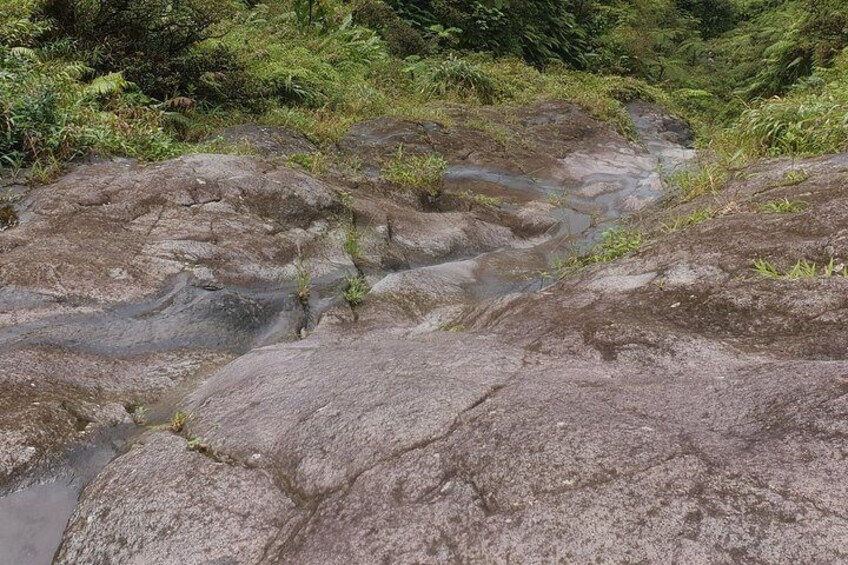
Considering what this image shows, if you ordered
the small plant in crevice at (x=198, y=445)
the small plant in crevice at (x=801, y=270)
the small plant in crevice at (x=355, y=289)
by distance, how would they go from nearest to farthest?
1. the small plant in crevice at (x=198, y=445)
2. the small plant in crevice at (x=801, y=270)
3. the small plant in crevice at (x=355, y=289)

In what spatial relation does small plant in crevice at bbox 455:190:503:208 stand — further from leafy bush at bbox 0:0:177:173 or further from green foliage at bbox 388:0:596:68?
green foliage at bbox 388:0:596:68

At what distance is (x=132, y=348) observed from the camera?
4.78 metres

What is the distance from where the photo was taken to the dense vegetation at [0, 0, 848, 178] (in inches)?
311

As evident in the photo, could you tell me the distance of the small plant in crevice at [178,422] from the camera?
355 centimetres

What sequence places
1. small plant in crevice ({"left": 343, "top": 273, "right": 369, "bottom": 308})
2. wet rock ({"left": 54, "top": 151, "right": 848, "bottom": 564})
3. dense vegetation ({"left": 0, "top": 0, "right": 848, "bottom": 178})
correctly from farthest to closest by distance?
dense vegetation ({"left": 0, "top": 0, "right": 848, "bottom": 178}) → small plant in crevice ({"left": 343, "top": 273, "right": 369, "bottom": 308}) → wet rock ({"left": 54, "top": 151, "right": 848, "bottom": 564})

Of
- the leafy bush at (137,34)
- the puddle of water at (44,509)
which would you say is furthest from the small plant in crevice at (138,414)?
the leafy bush at (137,34)

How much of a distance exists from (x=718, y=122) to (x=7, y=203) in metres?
17.2

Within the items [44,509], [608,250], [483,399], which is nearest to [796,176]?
[608,250]

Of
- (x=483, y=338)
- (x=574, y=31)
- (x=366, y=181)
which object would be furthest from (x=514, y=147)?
(x=574, y=31)

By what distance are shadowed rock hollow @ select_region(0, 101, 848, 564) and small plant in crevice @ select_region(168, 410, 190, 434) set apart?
7 centimetres

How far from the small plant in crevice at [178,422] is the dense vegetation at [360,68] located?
4.77 meters

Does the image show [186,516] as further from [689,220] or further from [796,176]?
[796,176]

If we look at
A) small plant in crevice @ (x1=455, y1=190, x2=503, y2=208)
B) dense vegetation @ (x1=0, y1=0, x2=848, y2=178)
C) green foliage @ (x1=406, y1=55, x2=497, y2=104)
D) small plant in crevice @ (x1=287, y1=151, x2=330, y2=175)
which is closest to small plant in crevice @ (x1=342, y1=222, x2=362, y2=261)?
small plant in crevice @ (x1=287, y1=151, x2=330, y2=175)

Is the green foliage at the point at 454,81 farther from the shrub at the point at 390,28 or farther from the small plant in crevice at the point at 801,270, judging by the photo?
the small plant in crevice at the point at 801,270
